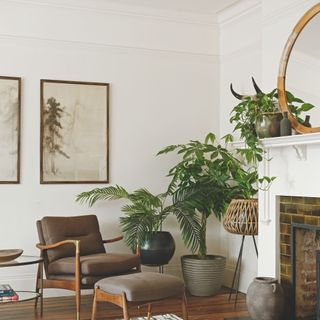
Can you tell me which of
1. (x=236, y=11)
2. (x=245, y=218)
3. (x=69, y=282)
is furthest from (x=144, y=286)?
(x=236, y=11)

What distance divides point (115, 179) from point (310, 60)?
8.24ft

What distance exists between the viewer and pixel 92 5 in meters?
5.63

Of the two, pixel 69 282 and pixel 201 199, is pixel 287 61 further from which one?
pixel 69 282

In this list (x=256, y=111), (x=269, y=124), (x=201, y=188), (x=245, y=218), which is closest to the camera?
(x=269, y=124)

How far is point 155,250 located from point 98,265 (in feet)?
2.85

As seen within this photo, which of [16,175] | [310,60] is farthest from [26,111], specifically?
[310,60]

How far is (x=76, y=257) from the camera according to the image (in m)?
4.44

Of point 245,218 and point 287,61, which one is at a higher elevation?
point 287,61

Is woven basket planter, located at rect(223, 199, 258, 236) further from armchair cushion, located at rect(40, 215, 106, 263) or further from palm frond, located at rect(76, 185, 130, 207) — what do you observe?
armchair cushion, located at rect(40, 215, 106, 263)

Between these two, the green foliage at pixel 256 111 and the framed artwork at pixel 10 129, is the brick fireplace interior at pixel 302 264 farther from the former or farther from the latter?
the framed artwork at pixel 10 129

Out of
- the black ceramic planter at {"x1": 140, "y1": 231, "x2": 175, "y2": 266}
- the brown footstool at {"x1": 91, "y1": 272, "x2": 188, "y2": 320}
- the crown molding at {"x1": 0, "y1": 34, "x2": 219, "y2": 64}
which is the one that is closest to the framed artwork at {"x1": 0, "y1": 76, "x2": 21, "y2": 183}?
the crown molding at {"x1": 0, "y1": 34, "x2": 219, "y2": 64}

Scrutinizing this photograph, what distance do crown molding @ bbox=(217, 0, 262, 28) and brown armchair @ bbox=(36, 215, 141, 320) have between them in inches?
98.6

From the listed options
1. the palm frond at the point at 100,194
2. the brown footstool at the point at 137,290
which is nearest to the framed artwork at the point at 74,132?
the palm frond at the point at 100,194

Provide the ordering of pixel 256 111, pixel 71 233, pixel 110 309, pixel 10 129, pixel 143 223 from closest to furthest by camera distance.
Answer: pixel 256 111 → pixel 110 309 → pixel 71 233 → pixel 143 223 → pixel 10 129
